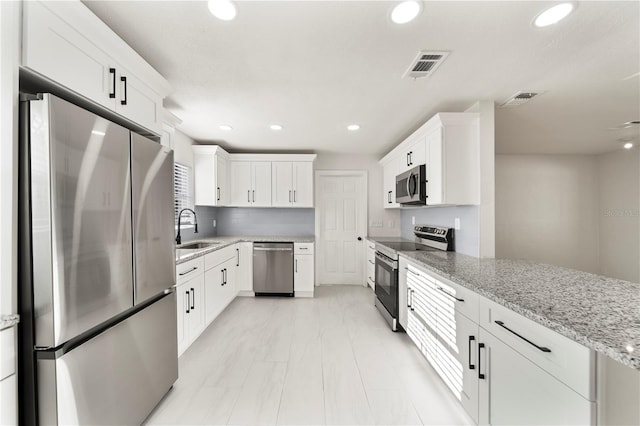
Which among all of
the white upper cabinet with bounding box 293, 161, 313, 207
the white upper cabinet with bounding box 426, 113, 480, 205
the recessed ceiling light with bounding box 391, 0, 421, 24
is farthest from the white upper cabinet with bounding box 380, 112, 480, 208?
the white upper cabinet with bounding box 293, 161, 313, 207

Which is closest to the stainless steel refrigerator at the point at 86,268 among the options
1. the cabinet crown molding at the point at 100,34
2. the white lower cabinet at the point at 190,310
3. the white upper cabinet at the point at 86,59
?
the white upper cabinet at the point at 86,59

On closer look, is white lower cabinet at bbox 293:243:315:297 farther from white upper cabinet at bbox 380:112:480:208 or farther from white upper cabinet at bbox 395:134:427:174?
white upper cabinet at bbox 380:112:480:208

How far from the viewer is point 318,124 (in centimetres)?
310

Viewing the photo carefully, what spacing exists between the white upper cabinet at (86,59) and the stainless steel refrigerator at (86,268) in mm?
164

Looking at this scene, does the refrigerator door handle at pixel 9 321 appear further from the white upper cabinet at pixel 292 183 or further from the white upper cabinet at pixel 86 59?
the white upper cabinet at pixel 292 183

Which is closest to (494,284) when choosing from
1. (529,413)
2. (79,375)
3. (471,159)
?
(529,413)

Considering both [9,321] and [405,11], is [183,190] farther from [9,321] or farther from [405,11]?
[405,11]

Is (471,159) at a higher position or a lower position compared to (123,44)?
lower

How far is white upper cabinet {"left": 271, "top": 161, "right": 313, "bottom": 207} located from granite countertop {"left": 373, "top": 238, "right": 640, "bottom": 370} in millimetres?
2702

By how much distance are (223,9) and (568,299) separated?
222cm

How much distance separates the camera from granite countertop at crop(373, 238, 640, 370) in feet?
2.81

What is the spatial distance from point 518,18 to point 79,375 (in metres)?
2.77

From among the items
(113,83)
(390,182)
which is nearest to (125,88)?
(113,83)

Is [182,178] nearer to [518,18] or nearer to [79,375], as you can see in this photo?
[79,375]
